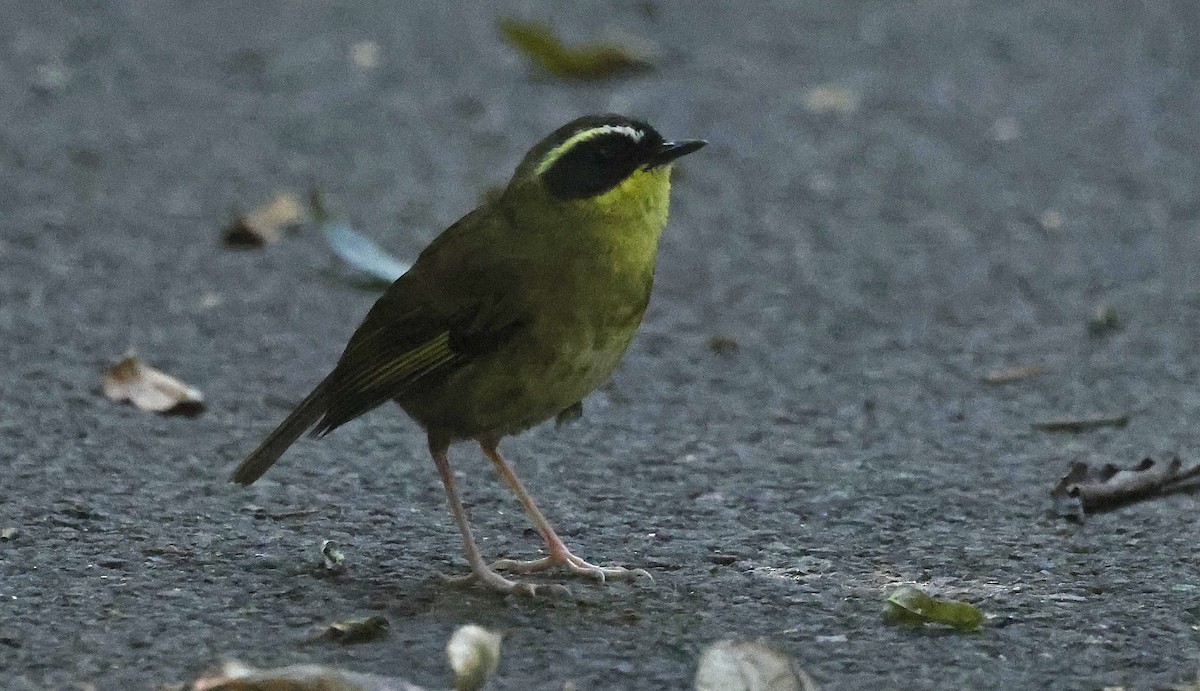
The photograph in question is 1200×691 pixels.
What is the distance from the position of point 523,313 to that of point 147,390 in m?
2.10

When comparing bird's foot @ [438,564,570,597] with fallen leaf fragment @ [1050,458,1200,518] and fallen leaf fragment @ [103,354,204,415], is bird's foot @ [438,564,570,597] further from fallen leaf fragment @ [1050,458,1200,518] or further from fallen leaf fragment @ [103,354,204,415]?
fallen leaf fragment @ [103,354,204,415]

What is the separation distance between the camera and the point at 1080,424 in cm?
612

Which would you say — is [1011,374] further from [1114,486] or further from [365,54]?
[365,54]

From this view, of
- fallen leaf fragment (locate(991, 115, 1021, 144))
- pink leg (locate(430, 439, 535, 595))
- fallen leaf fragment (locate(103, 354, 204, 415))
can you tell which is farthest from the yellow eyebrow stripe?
fallen leaf fragment (locate(991, 115, 1021, 144))

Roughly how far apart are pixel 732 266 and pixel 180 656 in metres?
4.20

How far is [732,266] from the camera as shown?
781 centimetres

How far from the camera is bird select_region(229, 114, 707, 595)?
179 inches

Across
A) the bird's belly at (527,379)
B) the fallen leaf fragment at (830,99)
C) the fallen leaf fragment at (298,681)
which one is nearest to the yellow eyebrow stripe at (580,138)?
the bird's belly at (527,379)

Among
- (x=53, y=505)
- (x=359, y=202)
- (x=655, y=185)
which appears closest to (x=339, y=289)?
(x=359, y=202)

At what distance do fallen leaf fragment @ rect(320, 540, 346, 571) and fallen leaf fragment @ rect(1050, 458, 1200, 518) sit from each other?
6.35 feet

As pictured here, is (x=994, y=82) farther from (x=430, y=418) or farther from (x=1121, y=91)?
(x=430, y=418)

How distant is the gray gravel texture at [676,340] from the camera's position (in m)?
4.29

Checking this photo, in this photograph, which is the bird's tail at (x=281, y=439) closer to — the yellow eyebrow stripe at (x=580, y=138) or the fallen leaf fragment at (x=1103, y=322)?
the yellow eyebrow stripe at (x=580, y=138)

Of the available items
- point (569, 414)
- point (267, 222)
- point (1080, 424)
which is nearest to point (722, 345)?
point (1080, 424)
